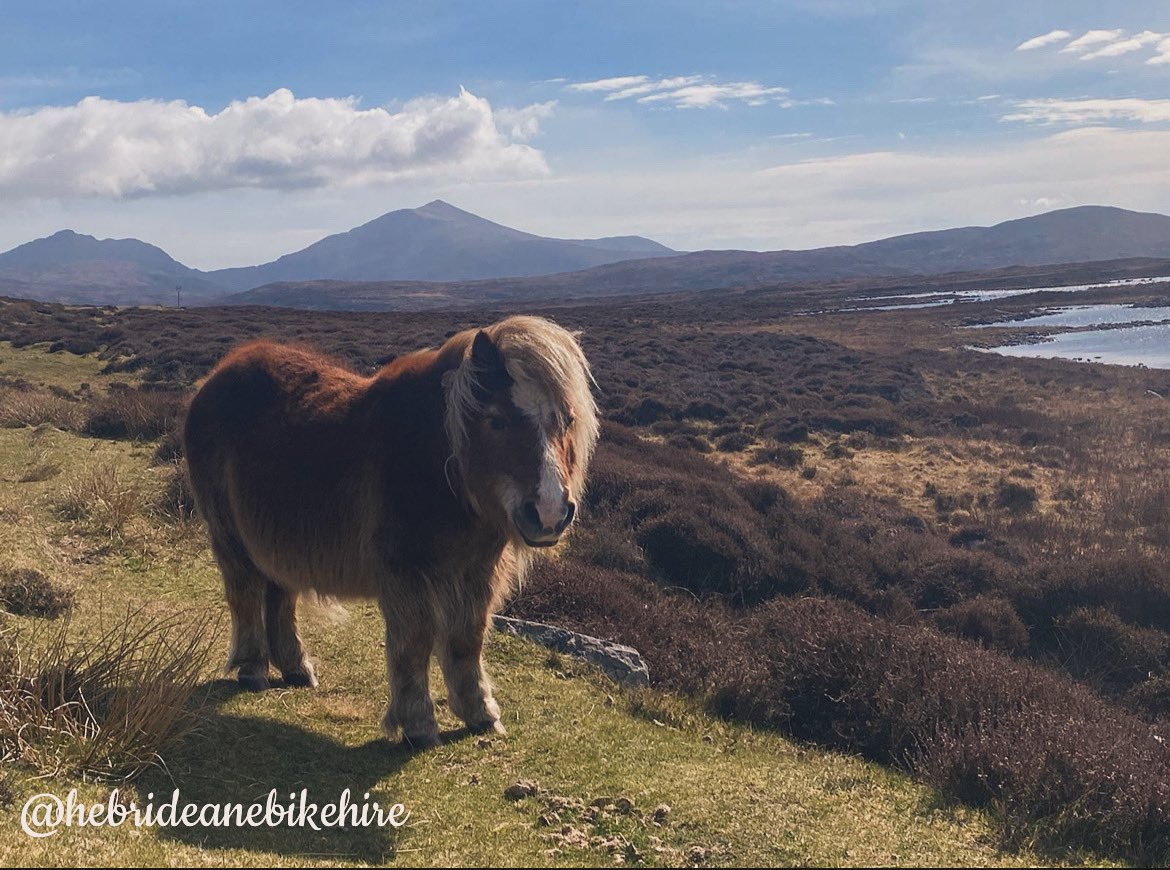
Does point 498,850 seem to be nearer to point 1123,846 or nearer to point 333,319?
point 1123,846

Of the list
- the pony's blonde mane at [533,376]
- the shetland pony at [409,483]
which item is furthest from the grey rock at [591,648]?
the pony's blonde mane at [533,376]

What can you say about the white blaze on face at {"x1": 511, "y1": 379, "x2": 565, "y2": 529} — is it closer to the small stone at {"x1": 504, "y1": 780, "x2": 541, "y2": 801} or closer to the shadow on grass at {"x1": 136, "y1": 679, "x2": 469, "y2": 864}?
the small stone at {"x1": 504, "y1": 780, "x2": 541, "y2": 801}

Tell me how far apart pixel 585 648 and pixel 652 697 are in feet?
3.43

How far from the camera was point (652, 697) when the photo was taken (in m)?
6.32

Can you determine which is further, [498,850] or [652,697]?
[652,697]

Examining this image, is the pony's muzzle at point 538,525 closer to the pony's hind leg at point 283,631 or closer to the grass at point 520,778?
the grass at point 520,778

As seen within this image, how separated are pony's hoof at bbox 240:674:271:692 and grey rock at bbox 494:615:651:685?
2252 millimetres

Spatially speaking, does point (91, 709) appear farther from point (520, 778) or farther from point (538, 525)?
point (538, 525)

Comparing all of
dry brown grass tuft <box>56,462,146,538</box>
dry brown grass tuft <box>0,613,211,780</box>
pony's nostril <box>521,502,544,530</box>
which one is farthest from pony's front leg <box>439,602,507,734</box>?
dry brown grass tuft <box>56,462,146,538</box>

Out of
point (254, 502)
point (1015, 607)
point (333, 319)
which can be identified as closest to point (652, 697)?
point (254, 502)

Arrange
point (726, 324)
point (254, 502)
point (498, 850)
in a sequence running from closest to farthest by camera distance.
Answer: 1. point (498, 850)
2. point (254, 502)
3. point (726, 324)

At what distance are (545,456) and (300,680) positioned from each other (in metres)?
2.81

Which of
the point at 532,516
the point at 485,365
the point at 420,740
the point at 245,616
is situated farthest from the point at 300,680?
the point at 485,365

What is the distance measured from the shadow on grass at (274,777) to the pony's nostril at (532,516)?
57.8 inches
